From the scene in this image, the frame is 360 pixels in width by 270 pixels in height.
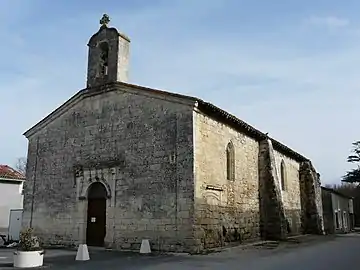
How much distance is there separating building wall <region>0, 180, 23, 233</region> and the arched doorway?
13.3 metres

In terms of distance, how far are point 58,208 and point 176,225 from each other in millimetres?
6584

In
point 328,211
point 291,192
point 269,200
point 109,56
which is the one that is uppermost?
point 109,56

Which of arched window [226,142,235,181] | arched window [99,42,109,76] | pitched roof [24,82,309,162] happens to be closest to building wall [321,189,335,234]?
pitched roof [24,82,309,162]

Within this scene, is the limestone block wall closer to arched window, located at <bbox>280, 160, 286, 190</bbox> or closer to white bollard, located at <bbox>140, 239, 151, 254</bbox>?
white bollard, located at <bbox>140, 239, 151, 254</bbox>

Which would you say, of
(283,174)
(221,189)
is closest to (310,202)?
(283,174)

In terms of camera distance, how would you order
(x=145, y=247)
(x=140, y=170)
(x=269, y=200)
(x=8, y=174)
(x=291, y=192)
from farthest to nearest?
Result: 1. (x=8, y=174)
2. (x=291, y=192)
3. (x=269, y=200)
4. (x=140, y=170)
5. (x=145, y=247)

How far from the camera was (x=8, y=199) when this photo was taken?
28125mm

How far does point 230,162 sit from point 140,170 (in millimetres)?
4454

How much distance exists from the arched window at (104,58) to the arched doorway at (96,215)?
513 centimetres

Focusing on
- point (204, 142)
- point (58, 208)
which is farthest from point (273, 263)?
point (58, 208)

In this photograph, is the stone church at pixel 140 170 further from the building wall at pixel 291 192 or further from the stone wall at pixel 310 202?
the stone wall at pixel 310 202

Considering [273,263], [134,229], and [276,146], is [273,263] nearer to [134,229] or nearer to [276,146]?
[134,229]

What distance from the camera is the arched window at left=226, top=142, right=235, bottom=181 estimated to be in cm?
1769

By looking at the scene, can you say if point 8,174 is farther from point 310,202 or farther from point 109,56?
point 310,202
